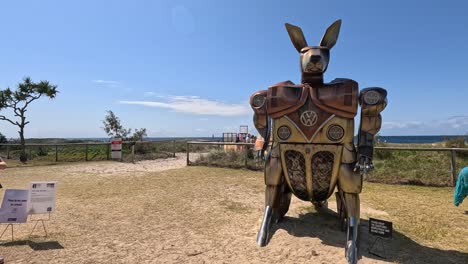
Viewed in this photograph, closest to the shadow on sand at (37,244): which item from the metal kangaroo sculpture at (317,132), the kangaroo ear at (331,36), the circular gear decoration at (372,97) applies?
the metal kangaroo sculpture at (317,132)

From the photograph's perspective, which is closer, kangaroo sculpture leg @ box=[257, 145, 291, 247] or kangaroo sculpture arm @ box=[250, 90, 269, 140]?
kangaroo sculpture leg @ box=[257, 145, 291, 247]

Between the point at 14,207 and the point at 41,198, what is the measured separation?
0.37 metres

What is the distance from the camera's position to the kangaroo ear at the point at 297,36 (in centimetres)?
497

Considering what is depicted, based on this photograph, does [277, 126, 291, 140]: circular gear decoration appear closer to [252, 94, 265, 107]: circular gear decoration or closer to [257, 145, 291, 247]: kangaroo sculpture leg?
[257, 145, 291, 247]: kangaroo sculpture leg

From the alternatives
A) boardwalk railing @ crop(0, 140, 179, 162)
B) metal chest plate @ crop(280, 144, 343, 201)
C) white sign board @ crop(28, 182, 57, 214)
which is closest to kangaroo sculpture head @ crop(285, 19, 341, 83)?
metal chest plate @ crop(280, 144, 343, 201)

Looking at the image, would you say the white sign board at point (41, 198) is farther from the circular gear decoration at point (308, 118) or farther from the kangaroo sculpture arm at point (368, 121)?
the kangaroo sculpture arm at point (368, 121)

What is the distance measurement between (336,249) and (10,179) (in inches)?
411

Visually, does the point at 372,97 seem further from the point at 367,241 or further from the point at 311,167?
the point at 367,241

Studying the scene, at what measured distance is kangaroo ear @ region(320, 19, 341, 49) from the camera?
479 centimetres

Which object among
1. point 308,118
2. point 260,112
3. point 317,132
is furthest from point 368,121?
point 260,112

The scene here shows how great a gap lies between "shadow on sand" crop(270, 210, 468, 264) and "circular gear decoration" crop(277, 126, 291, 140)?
1.52 metres

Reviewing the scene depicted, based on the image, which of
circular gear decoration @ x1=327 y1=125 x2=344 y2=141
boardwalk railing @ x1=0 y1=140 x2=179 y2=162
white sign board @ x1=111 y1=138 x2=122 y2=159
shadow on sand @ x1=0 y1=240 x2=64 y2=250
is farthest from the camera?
boardwalk railing @ x1=0 y1=140 x2=179 y2=162

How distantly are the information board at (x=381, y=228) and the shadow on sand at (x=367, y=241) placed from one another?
30 cm

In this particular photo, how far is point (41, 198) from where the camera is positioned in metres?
5.21
